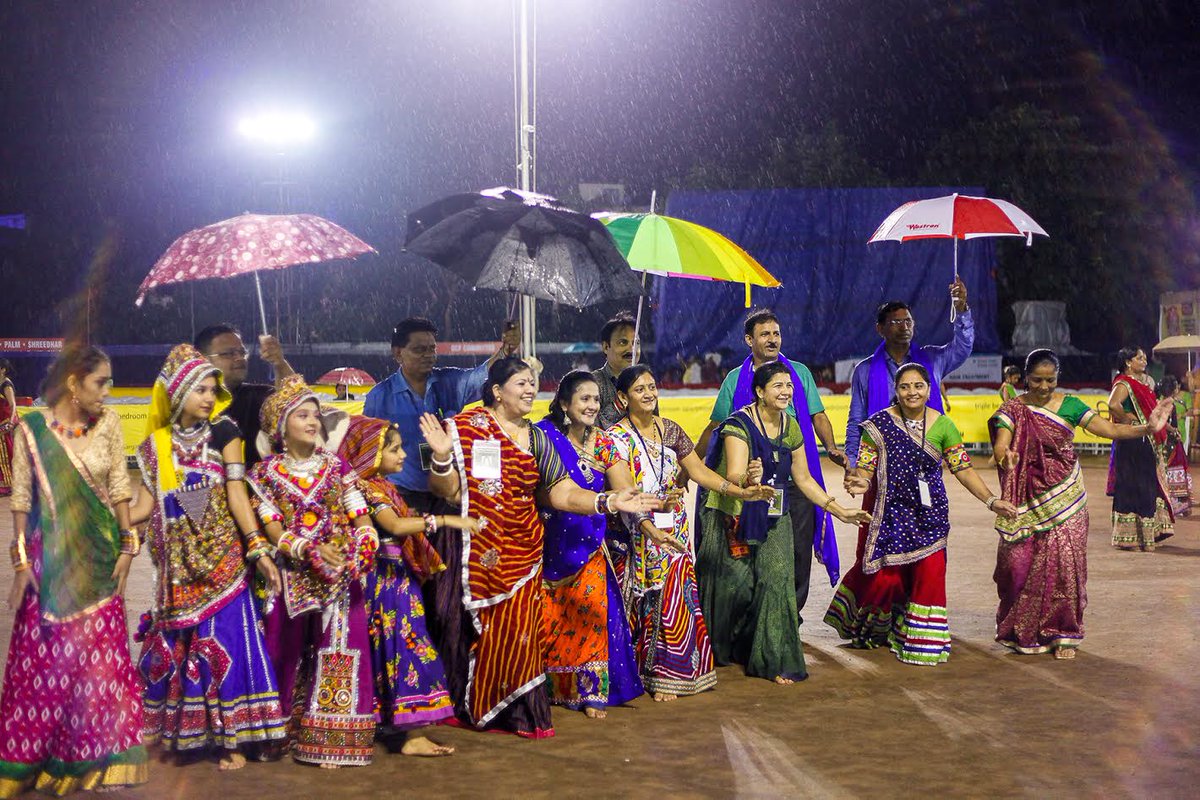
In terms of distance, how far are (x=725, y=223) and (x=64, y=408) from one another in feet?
72.0

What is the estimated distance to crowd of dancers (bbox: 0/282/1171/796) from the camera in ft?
15.9

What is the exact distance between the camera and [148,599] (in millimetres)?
9062

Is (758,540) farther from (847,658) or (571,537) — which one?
(571,537)

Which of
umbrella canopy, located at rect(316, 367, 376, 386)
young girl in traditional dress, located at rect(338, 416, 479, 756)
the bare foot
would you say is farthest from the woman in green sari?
umbrella canopy, located at rect(316, 367, 376, 386)

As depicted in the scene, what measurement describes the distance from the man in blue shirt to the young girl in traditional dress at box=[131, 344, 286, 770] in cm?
109

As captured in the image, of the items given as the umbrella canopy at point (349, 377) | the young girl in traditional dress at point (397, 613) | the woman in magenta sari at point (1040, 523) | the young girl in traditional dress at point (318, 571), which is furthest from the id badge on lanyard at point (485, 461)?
the umbrella canopy at point (349, 377)

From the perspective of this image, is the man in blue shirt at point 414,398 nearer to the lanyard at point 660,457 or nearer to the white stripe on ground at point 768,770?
the lanyard at point 660,457

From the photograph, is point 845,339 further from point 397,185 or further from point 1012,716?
point 1012,716

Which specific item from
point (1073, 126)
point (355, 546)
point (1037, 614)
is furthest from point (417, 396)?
point (1073, 126)

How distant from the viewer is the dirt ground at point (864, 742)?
489 centimetres

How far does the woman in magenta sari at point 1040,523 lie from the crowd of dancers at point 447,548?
0.01 m

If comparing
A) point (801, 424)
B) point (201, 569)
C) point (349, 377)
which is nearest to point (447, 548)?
point (201, 569)

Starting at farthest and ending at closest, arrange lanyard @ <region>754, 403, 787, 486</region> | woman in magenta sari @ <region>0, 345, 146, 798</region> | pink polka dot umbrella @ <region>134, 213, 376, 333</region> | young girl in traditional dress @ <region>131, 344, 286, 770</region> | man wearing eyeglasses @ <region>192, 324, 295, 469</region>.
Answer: lanyard @ <region>754, 403, 787, 486</region> < pink polka dot umbrella @ <region>134, 213, 376, 333</region> < man wearing eyeglasses @ <region>192, 324, 295, 469</region> < young girl in traditional dress @ <region>131, 344, 286, 770</region> < woman in magenta sari @ <region>0, 345, 146, 798</region>

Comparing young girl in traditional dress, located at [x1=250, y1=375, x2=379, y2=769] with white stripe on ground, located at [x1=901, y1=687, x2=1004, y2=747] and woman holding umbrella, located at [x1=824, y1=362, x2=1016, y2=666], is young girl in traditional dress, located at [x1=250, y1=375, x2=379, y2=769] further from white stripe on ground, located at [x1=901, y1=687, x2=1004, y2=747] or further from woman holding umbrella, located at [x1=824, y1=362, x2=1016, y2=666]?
woman holding umbrella, located at [x1=824, y1=362, x2=1016, y2=666]
